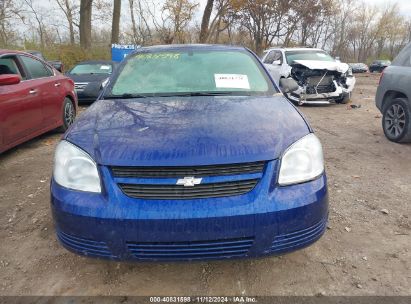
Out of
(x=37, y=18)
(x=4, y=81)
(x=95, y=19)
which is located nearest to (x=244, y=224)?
(x=4, y=81)

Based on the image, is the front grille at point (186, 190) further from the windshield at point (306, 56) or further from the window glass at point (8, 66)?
the windshield at point (306, 56)

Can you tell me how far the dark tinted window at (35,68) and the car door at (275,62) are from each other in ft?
20.3

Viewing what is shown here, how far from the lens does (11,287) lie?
2398 millimetres

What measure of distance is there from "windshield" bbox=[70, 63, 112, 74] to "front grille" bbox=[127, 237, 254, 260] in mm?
10028

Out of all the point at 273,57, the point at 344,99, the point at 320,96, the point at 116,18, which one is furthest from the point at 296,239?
the point at 116,18

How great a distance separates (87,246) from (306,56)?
387 inches

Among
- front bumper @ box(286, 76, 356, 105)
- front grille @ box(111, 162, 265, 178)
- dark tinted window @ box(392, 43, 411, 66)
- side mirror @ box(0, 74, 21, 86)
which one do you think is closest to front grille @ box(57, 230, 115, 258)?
front grille @ box(111, 162, 265, 178)

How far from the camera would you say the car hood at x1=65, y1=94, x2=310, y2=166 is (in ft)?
6.88

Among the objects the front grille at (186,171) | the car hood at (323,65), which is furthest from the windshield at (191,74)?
the car hood at (323,65)

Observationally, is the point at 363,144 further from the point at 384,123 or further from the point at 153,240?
the point at 153,240

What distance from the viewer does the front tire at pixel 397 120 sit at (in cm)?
547

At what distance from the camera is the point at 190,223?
77.9 inches

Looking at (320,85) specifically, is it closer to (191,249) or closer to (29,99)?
(29,99)

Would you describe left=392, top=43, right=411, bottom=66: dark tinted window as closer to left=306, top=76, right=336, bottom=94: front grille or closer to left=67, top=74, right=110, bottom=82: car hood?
left=306, top=76, right=336, bottom=94: front grille
